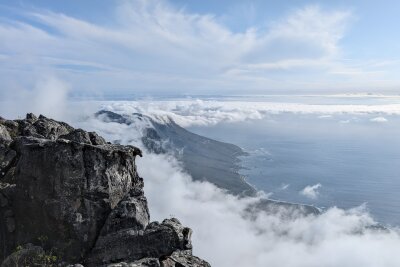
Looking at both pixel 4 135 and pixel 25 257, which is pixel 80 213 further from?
pixel 4 135

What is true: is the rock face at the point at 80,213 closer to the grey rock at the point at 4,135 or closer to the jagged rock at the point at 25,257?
the jagged rock at the point at 25,257

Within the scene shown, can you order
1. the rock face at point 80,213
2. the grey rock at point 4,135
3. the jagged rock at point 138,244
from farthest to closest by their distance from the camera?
1. the grey rock at point 4,135
2. the rock face at point 80,213
3. the jagged rock at point 138,244

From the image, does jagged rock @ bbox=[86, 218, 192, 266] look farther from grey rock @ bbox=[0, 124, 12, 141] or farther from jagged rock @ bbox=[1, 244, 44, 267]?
grey rock @ bbox=[0, 124, 12, 141]

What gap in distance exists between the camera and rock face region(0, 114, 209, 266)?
1380 inches

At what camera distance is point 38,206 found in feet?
128

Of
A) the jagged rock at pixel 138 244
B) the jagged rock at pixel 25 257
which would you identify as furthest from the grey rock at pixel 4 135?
the jagged rock at pixel 138 244

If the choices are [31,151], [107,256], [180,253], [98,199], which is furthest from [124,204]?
[31,151]

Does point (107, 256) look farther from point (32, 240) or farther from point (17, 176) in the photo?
point (17, 176)

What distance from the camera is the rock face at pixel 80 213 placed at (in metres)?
35.1

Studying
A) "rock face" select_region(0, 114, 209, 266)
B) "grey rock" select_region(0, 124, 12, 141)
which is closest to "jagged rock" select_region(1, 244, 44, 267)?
"rock face" select_region(0, 114, 209, 266)

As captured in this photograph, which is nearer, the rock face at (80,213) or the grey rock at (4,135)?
the rock face at (80,213)

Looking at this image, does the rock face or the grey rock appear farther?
the grey rock

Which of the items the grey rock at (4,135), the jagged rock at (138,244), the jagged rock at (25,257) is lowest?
the jagged rock at (25,257)

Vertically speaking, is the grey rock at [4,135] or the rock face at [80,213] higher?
the grey rock at [4,135]
